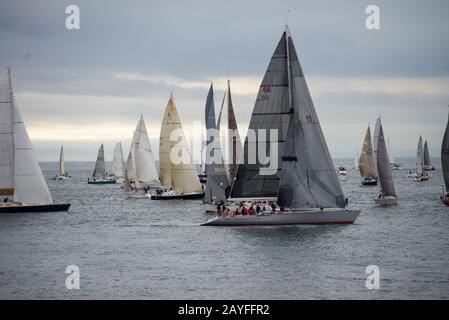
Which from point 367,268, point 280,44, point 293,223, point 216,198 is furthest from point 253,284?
point 216,198

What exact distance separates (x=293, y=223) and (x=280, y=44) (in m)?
12.6

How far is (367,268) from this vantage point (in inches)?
1722

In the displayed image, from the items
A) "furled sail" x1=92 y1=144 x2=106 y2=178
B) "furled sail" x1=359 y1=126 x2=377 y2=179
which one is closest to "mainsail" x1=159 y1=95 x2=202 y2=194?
"furled sail" x1=359 y1=126 x2=377 y2=179

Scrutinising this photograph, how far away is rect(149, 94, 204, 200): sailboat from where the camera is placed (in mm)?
93750

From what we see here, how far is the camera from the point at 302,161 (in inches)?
2277

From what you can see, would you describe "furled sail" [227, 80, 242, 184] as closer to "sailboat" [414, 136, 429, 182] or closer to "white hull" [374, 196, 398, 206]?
"white hull" [374, 196, 398, 206]

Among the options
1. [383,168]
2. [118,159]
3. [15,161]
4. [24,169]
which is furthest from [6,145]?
[118,159]

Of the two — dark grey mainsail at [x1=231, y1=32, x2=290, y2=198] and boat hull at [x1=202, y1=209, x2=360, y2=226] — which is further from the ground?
dark grey mainsail at [x1=231, y1=32, x2=290, y2=198]

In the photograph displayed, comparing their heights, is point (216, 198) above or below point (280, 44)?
below

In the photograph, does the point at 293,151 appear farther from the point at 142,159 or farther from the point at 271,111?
the point at 142,159

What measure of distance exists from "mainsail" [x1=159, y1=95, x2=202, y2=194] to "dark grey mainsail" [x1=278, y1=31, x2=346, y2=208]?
3685 cm

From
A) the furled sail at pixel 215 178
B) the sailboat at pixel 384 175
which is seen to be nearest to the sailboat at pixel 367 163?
the sailboat at pixel 384 175
